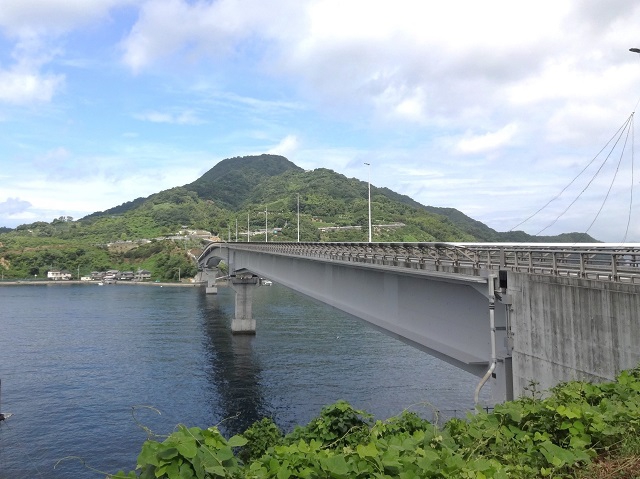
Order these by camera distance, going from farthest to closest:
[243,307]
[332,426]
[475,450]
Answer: [243,307] < [332,426] < [475,450]

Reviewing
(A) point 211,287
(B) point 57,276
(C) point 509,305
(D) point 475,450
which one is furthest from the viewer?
(B) point 57,276

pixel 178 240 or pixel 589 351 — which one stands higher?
pixel 178 240

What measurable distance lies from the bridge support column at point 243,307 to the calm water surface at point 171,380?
1.66 metres

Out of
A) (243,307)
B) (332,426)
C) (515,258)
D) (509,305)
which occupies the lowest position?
(243,307)

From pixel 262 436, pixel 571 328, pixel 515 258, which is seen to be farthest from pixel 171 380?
pixel 571 328

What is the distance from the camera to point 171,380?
41.2 metres

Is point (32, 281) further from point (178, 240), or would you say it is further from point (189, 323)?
point (189, 323)

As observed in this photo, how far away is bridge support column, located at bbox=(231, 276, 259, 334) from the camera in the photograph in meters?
62.5

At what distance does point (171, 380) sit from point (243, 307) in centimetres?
2321

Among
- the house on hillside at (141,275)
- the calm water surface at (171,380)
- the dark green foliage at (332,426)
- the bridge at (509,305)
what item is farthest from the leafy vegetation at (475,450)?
the house on hillside at (141,275)

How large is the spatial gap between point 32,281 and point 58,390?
123 m

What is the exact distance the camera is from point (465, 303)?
18312 mm

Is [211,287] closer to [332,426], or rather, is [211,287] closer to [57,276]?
[57,276]

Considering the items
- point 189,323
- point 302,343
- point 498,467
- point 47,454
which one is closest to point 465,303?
point 498,467
